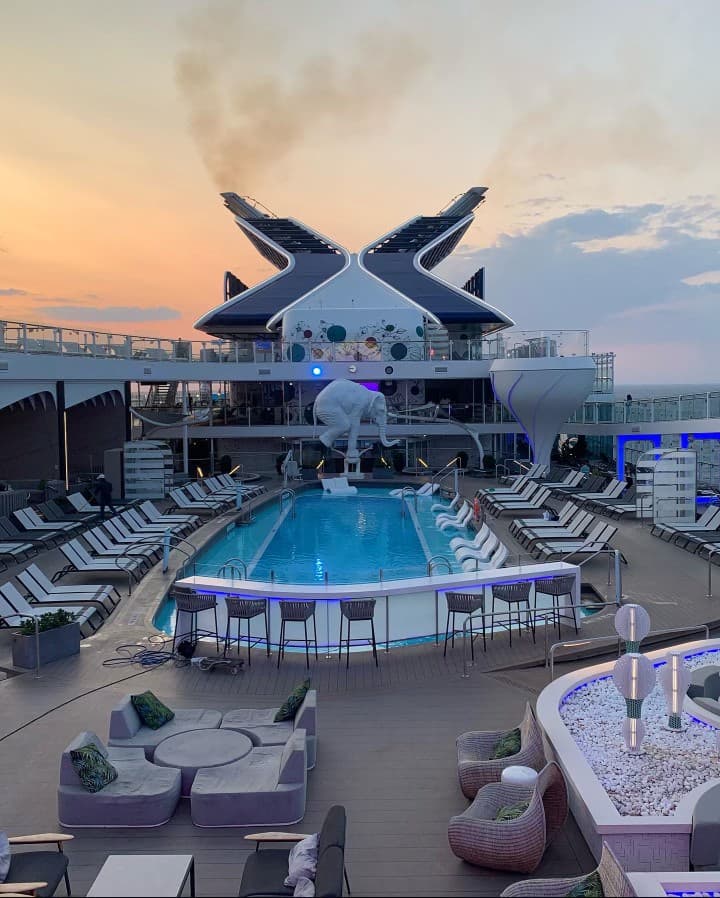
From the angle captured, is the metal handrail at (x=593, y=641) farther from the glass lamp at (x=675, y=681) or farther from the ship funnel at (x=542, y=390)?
the ship funnel at (x=542, y=390)

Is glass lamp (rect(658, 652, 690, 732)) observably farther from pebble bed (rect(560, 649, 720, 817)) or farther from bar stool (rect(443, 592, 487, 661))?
bar stool (rect(443, 592, 487, 661))

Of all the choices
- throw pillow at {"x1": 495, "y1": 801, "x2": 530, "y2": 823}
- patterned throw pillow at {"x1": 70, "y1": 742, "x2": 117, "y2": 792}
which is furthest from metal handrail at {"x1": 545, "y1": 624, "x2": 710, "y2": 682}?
patterned throw pillow at {"x1": 70, "y1": 742, "x2": 117, "y2": 792}

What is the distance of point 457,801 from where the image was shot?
5.46 meters

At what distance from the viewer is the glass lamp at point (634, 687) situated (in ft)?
18.0

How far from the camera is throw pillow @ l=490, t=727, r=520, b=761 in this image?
18.0 feet

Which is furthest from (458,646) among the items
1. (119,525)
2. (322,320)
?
(322,320)

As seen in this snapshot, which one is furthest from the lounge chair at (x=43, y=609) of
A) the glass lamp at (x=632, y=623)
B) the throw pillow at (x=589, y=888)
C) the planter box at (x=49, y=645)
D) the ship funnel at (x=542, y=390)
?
the ship funnel at (x=542, y=390)

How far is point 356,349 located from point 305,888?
25.9 m

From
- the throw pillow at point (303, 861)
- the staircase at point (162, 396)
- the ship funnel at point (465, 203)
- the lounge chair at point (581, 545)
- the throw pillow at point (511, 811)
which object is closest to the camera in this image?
the throw pillow at point (303, 861)

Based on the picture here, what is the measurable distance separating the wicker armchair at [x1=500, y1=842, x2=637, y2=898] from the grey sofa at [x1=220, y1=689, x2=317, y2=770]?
236cm

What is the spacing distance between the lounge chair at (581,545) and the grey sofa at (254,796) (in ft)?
28.4

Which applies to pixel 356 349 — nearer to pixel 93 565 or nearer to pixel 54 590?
pixel 93 565

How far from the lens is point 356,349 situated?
2914 centimetres

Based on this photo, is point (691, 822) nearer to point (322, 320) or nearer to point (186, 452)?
point (186, 452)
